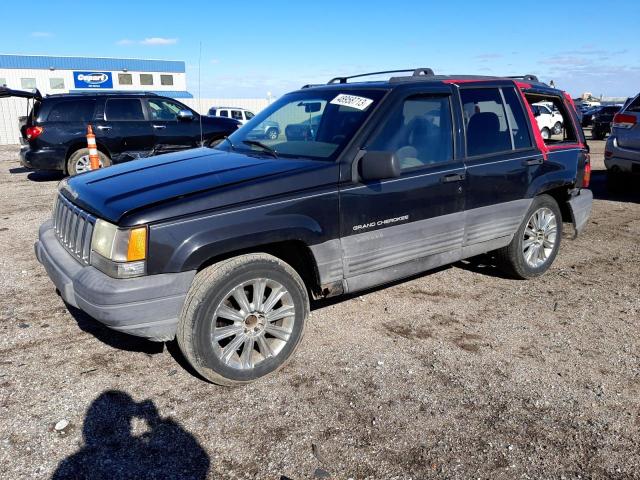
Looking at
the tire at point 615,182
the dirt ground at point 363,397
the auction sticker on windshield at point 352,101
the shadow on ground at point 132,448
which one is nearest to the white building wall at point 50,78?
the tire at point 615,182

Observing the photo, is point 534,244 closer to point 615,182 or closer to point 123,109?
point 615,182

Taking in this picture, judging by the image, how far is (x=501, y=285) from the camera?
16.4 ft

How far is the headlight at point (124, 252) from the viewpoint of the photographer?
2.81m

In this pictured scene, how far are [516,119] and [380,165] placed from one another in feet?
6.59

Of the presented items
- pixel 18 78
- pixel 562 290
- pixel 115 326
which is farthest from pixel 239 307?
pixel 18 78

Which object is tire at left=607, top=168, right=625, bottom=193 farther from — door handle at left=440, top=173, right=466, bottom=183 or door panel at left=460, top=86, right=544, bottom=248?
door handle at left=440, top=173, right=466, bottom=183

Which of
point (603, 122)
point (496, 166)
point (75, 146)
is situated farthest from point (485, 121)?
point (603, 122)

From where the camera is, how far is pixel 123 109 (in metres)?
11.0

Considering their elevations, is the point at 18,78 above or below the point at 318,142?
above

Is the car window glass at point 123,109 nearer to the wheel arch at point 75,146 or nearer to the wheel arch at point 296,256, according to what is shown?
the wheel arch at point 75,146

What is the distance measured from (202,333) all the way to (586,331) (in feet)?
9.65

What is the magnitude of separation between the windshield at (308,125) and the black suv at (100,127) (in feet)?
19.6

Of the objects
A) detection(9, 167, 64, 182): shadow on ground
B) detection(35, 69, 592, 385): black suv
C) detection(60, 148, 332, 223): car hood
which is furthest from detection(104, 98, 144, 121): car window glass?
detection(60, 148, 332, 223): car hood

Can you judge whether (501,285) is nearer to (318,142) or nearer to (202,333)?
(318,142)
